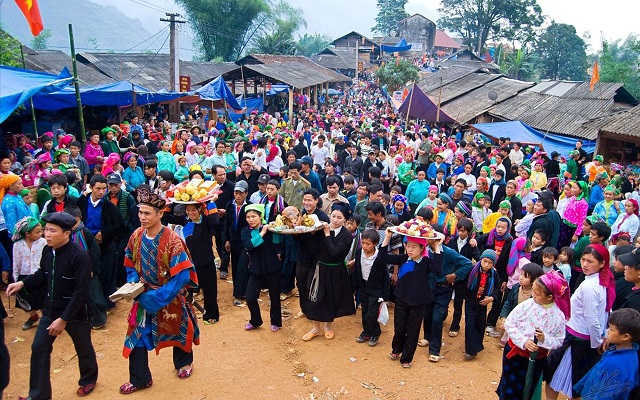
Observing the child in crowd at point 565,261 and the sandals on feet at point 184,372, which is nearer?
the sandals on feet at point 184,372

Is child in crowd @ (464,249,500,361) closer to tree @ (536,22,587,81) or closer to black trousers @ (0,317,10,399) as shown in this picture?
black trousers @ (0,317,10,399)

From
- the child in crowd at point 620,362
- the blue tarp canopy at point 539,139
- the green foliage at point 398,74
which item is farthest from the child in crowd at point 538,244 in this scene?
the green foliage at point 398,74

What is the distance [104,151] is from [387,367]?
24.3 ft

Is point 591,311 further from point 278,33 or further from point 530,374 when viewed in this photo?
point 278,33

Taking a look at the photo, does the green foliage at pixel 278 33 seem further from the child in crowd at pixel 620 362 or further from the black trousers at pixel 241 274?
the child in crowd at pixel 620 362

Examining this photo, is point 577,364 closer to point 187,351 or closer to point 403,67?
point 187,351

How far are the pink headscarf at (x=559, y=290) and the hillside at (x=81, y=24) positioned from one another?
464 ft

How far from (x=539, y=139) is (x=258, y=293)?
1182 cm

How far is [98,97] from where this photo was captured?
40.8ft

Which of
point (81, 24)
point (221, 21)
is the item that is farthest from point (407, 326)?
point (81, 24)

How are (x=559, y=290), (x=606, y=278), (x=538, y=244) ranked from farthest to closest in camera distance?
(x=538, y=244)
(x=606, y=278)
(x=559, y=290)

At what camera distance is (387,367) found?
519 cm

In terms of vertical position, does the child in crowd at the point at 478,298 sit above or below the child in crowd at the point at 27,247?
below

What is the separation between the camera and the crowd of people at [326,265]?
4113 millimetres
